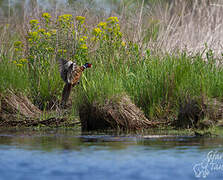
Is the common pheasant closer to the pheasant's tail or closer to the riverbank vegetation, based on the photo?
the pheasant's tail

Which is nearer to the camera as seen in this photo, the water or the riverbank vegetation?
the water

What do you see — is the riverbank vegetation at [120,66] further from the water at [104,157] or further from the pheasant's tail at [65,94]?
the water at [104,157]

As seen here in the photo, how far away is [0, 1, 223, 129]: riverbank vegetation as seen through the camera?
9070 millimetres

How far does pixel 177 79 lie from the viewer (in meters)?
9.88

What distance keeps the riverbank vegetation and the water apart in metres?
1.03

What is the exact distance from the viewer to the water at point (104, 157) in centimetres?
568

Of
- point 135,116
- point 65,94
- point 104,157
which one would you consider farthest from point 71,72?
point 104,157

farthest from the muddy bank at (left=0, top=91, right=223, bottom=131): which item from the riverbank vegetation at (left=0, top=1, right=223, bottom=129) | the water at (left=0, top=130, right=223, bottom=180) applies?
the water at (left=0, top=130, right=223, bottom=180)

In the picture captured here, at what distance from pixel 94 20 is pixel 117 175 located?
27.1 feet

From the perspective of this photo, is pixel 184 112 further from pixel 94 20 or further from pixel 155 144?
pixel 94 20

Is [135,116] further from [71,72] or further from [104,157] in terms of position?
[104,157]

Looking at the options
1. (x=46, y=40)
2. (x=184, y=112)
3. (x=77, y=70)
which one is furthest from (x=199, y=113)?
(x=46, y=40)

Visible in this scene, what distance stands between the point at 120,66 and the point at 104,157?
500 centimetres

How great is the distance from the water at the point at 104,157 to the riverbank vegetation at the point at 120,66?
1.03 metres
